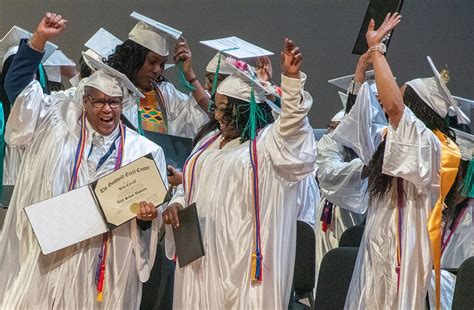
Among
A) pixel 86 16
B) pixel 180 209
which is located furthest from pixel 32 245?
pixel 86 16

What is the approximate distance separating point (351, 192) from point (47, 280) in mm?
1886

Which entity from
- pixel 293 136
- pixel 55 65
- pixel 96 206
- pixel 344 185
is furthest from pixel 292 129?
pixel 55 65

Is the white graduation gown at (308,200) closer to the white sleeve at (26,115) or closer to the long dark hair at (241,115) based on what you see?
the long dark hair at (241,115)

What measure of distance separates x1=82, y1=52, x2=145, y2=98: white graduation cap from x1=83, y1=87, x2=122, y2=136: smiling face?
0.08 feet

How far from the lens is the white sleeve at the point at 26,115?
381 cm

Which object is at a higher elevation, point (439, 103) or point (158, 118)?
point (439, 103)

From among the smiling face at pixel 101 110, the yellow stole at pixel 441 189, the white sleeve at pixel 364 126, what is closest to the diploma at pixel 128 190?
the smiling face at pixel 101 110

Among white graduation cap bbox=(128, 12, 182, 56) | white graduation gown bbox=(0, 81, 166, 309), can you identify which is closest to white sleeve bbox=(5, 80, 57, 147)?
white graduation gown bbox=(0, 81, 166, 309)

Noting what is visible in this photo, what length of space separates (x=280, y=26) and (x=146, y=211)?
11.4 ft

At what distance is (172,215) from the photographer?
3.73m

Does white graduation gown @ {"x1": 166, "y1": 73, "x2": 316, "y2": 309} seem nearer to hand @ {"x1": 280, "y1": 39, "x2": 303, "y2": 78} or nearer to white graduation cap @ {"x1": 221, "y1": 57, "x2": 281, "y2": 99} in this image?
hand @ {"x1": 280, "y1": 39, "x2": 303, "y2": 78}

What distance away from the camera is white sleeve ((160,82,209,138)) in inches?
201

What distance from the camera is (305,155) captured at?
350 cm

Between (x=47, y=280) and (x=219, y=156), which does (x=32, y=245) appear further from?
(x=219, y=156)
